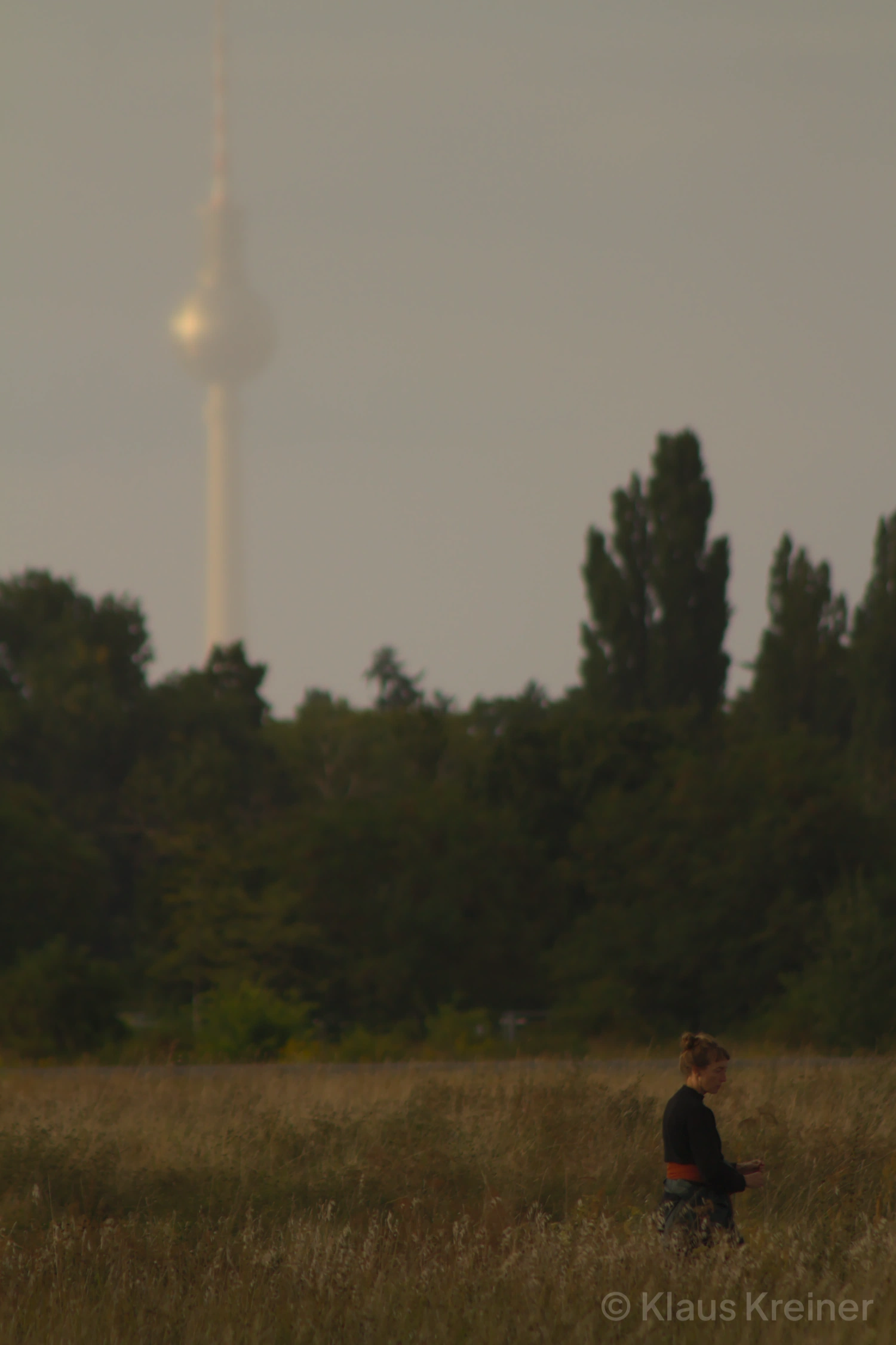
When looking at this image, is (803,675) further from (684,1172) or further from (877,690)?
(684,1172)

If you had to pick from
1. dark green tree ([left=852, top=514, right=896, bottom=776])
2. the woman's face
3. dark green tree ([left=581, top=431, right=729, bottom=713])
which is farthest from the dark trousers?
dark green tree ([left=852, top=514, right=896, bottom=776])

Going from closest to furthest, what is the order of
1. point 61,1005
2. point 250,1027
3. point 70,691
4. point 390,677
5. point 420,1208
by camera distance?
point 420,1208 → point 250,1027 → point 61,1005 → point 70,691 → point 390,677

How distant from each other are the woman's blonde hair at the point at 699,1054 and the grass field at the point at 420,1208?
81 cm

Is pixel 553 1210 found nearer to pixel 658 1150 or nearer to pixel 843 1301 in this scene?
pixel 658 1150

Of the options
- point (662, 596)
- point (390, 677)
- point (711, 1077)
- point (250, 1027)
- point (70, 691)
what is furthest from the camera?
point (390, 677)

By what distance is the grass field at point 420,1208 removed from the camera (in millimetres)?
6488

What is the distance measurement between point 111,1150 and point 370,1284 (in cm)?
493

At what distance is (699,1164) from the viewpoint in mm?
6992

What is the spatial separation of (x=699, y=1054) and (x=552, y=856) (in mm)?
36753

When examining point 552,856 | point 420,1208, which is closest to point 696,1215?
point 420,1208

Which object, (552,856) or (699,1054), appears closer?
(699,1054)

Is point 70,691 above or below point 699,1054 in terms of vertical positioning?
above

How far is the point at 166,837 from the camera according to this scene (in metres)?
45.8

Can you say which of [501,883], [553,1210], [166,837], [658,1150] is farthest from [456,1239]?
[166,837]
